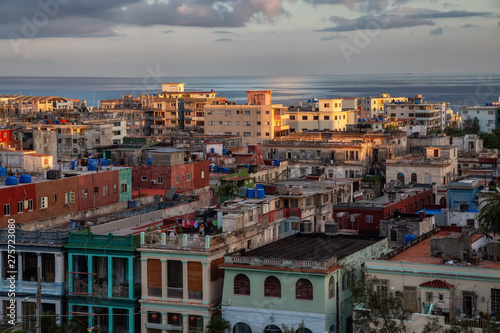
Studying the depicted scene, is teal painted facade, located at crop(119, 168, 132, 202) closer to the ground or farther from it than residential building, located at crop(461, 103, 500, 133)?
closer to the ground

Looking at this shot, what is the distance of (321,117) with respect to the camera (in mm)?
121688

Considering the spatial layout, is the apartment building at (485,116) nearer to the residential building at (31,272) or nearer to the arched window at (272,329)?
the residential building at (31,272)

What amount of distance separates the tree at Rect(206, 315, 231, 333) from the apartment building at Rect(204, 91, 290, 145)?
84.7 metres

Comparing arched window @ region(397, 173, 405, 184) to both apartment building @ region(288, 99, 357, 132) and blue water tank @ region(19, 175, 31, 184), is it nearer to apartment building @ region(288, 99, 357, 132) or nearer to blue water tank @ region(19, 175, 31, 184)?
blue water tank @ region(19, 175, 31, 184)

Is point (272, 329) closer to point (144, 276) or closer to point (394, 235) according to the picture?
point (144, 276)

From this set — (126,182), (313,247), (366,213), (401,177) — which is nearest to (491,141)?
(401,177)

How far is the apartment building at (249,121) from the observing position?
121875 millimetres

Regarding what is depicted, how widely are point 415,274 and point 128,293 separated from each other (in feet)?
38.9

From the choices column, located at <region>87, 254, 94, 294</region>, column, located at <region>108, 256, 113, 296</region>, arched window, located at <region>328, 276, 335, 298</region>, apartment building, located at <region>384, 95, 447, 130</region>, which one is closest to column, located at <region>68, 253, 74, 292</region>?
column, located at <region>87, 254, 94, 294</region>

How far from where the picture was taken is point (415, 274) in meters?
34.2

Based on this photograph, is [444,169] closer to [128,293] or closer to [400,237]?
[400,237]

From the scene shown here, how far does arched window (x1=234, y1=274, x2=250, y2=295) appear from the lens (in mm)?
35906

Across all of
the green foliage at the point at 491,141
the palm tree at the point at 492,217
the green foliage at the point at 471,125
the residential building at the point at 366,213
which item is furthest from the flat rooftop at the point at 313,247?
the green foliage at the point at 471,125

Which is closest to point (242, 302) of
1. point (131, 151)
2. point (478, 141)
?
point (131, 151)
